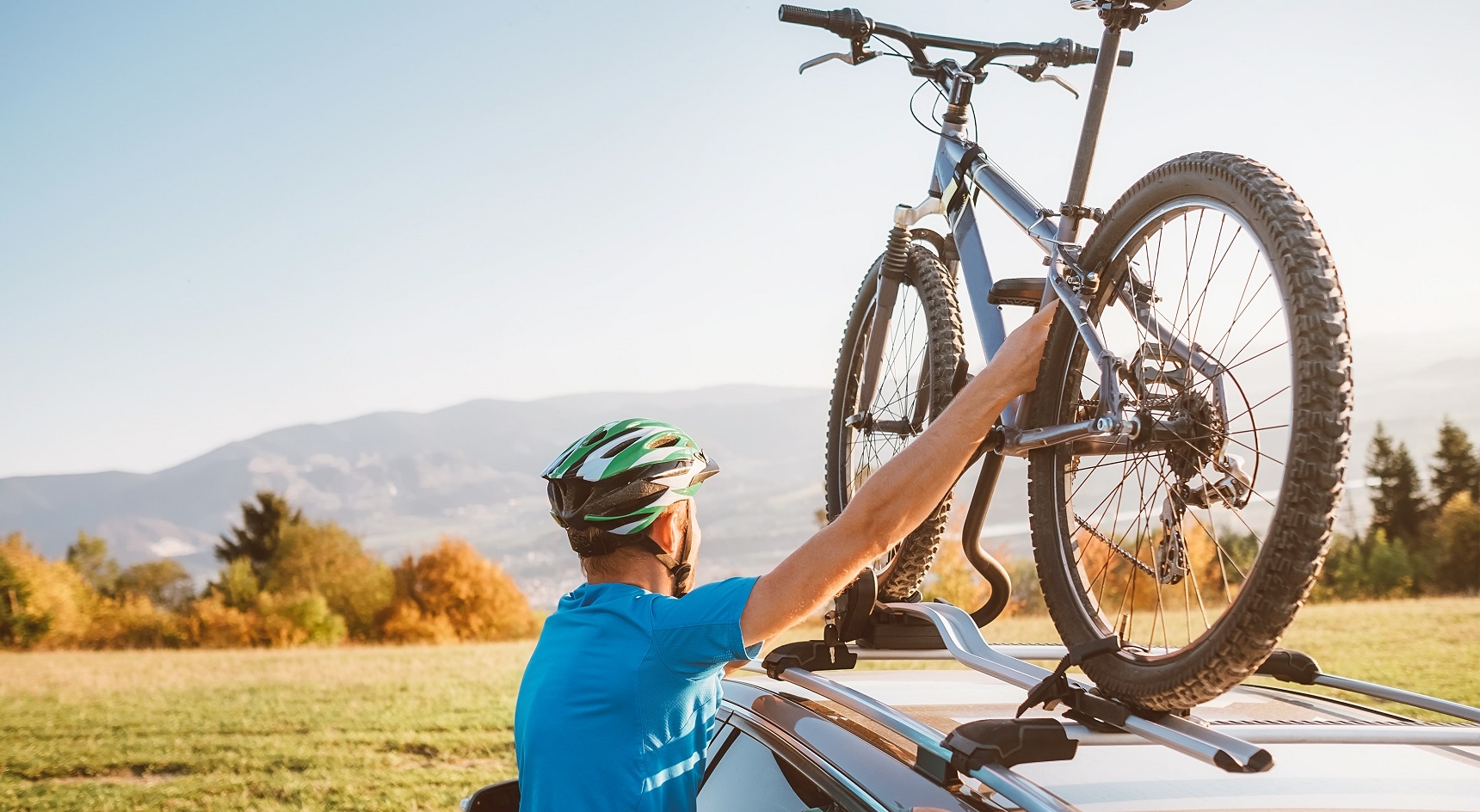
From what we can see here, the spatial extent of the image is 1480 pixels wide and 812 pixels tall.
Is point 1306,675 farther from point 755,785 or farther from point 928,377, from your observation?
point 928,377

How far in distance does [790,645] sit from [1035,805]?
145 centimetres

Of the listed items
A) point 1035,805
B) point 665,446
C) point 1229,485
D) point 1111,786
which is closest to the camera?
point 1035,805

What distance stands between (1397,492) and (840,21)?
49.0m

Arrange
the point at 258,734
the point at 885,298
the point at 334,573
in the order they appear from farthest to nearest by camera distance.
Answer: the point at 334,573
the point at 258,734
the point at 885,298

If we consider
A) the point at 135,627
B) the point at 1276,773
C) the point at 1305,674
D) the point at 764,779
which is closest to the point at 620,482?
the point at 764,779

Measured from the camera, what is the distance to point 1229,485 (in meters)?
2.08

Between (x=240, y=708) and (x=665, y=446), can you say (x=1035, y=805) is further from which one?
(x=240, y=708)

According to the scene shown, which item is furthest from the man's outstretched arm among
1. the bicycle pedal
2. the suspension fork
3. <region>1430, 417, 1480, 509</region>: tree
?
<region>1430, 417, 1480, 509</region>: tree

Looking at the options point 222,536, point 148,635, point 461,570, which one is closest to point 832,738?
point 148,635

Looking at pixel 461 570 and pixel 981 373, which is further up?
pixel 981 373

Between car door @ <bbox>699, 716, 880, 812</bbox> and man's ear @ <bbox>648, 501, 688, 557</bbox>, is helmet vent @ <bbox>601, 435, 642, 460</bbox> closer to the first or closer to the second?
man's ear @ <bbox>648, 501, 688, 557</bbox>

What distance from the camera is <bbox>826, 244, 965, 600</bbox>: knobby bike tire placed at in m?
3.30

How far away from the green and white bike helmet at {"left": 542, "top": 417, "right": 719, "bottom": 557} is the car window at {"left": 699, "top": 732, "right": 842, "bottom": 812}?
59cm

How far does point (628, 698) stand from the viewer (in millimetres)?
2195
